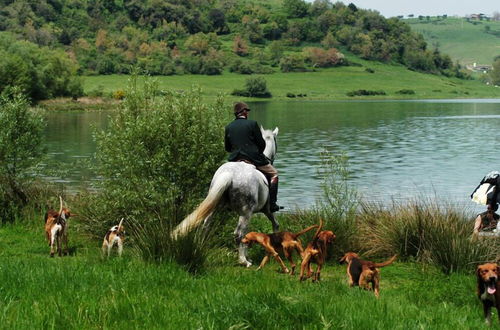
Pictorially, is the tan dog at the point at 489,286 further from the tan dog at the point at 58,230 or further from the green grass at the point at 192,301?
the tan dog at the point at 58,230

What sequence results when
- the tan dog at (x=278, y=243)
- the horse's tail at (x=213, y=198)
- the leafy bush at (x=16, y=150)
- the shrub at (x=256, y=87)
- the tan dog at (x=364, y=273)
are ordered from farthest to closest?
the shrub at (x=256, y=87) → the leafy bush at (x=16, y=150) → the horse's tail at (x=213, y=198) → the tan dog at (x=278, y=243) → the tan dog at (x=364, y=273)

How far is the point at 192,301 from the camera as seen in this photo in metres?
7.43

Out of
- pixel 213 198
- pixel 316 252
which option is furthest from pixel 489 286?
pixel 213 198

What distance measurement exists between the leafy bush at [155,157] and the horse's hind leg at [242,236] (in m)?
1.68

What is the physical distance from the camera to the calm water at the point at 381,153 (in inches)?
1242

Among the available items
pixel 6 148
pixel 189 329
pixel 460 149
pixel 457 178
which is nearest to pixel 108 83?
pixel 460 149

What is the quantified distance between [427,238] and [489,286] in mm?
5481

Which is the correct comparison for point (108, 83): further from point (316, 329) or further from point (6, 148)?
point (316, 329)

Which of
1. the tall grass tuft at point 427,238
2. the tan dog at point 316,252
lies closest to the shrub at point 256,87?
the tall grass tuft at point 427,238

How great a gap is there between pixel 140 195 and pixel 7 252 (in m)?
2.96

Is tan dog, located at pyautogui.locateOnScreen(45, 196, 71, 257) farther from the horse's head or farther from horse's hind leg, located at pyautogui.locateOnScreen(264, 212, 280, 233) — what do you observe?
the horse's head

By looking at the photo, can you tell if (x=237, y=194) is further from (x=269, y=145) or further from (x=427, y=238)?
(x=427, y=238)

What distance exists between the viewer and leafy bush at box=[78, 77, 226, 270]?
48.4ft

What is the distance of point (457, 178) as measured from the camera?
120ft
